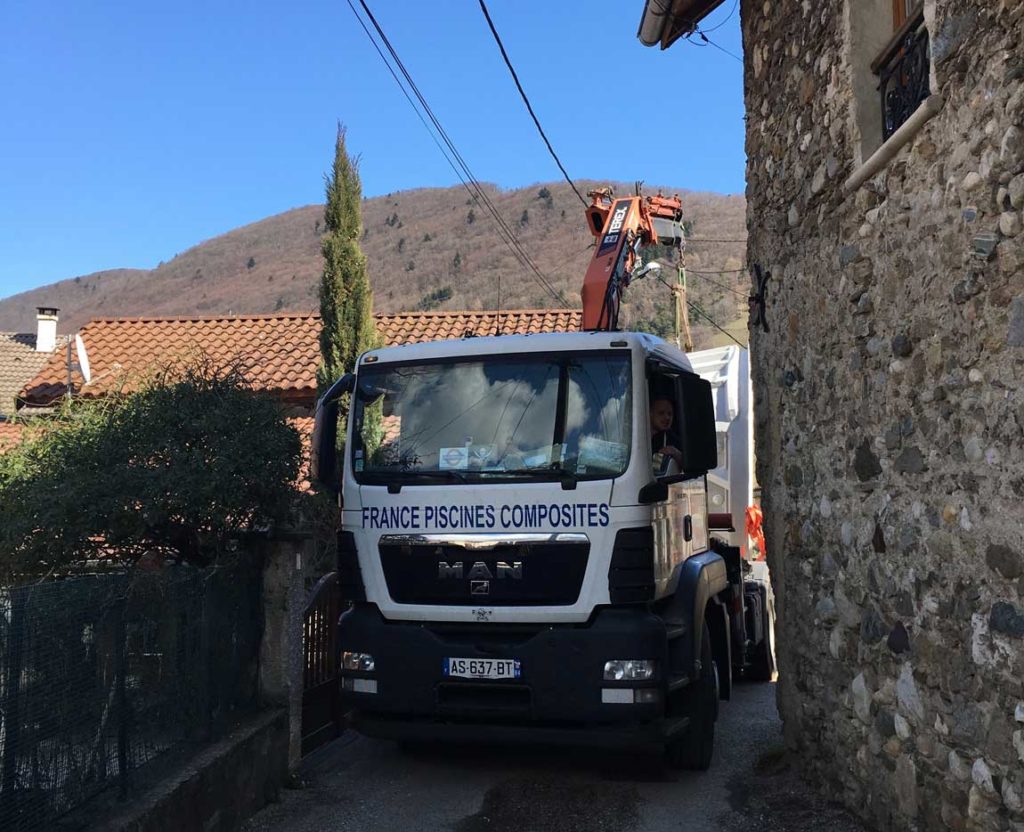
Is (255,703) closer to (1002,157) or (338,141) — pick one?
(1002,157)

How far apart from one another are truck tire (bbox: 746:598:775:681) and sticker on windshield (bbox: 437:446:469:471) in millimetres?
5256

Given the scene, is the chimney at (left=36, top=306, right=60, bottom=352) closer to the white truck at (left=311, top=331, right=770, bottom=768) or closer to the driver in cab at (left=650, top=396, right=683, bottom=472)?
the white truck at (left=311, top=331, right=770, bottom=768)

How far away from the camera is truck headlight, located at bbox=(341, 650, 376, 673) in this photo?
6098 mm

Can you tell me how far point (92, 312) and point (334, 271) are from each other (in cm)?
10224

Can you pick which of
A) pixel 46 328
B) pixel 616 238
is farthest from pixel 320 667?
pixel 46 328

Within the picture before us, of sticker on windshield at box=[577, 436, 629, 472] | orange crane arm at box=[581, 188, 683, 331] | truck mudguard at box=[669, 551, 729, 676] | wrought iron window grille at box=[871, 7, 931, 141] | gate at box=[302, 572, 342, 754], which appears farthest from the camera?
orange crane arm at box=[581, 188, 683, 331]

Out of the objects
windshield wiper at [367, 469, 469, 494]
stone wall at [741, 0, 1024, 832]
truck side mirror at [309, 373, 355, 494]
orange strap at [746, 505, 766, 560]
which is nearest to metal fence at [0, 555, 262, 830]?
truck side mirror at [309, 373, 355, 494]

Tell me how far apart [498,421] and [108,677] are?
2641 mm

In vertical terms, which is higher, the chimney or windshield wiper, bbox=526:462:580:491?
the chimney

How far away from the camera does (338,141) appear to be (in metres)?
15.6

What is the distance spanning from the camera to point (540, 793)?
6371 mm

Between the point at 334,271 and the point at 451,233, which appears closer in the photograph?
the point at 334,271

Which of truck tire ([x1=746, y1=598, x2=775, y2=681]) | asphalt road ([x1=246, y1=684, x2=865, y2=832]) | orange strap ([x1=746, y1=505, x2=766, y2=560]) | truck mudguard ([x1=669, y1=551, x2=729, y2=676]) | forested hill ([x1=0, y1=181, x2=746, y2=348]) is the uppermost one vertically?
forested hill ([x1=0, y1=181, x2=746, y2=348])

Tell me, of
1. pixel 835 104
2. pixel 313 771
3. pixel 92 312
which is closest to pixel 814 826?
pixel 313 771
